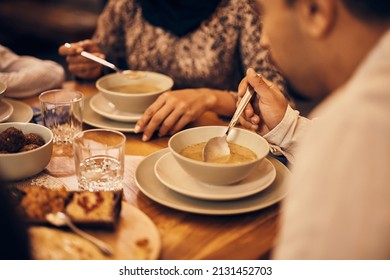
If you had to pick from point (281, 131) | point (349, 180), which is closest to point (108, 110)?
point (281, 131)

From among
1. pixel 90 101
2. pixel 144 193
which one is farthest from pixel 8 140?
pixel 90 101

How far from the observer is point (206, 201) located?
0.97m

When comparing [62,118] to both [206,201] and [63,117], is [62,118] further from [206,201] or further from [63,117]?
[206,201]

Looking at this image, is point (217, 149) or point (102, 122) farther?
point (102, 122)

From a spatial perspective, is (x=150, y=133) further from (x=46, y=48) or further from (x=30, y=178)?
(x=46, y=48)

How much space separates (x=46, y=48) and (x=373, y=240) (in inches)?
179

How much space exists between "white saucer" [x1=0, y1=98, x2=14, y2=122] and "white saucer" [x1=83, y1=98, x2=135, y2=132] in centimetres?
20

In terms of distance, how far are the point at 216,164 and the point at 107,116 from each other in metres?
0.51

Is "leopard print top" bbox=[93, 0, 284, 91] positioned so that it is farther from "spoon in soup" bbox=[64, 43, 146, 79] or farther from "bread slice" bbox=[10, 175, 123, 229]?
"bread slice" bbox=[10, 175, 123, 229]

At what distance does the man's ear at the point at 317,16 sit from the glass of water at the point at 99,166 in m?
0.49

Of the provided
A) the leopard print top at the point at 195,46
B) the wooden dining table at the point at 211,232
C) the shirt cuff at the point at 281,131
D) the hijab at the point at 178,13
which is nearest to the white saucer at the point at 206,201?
the wooden dining table at the point at 211,232

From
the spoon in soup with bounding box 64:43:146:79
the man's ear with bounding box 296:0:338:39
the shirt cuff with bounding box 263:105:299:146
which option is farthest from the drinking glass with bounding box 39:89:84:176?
the man's ear with bounding box 296:0:338:39

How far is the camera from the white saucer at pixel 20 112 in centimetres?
133
